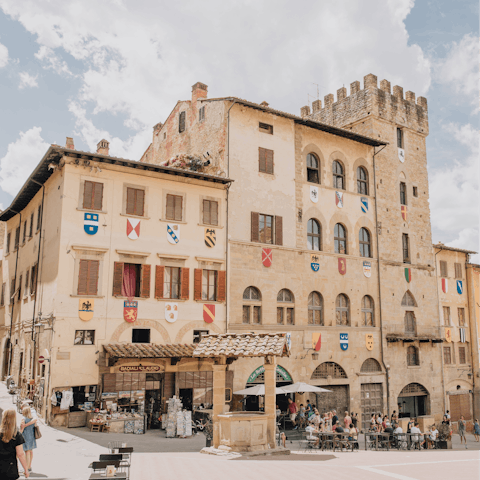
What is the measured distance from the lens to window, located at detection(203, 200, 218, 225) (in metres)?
25.6

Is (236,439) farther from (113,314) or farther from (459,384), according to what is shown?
(459,384)

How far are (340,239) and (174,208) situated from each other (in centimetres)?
1061

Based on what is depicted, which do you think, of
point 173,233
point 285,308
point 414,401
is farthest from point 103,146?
point 414,401

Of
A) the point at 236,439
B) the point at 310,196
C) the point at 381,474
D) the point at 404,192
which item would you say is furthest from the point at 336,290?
the point at 381,474

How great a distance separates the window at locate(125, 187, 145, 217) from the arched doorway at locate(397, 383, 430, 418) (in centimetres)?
1900

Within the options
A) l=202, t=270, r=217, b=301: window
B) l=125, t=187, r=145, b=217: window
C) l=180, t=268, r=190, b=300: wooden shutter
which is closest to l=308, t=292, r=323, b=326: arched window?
l=202, t=270, r=217, b=301: window

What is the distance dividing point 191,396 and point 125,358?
3765 mm

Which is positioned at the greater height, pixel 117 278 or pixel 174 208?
pixel 174 208

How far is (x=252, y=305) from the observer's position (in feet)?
86.0

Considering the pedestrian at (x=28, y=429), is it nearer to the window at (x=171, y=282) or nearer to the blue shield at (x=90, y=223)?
the blue shield at (x=90, y=223)

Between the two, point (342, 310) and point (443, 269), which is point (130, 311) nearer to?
point (342, 310)

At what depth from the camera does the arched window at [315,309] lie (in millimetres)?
28281

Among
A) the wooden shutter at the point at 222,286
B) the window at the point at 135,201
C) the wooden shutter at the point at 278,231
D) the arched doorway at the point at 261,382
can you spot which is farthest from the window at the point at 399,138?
the window at the point at 135,201

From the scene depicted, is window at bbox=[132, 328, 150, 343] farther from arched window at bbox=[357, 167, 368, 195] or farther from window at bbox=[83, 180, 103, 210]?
arched window at bbox=[357, 167, 368, 195]
